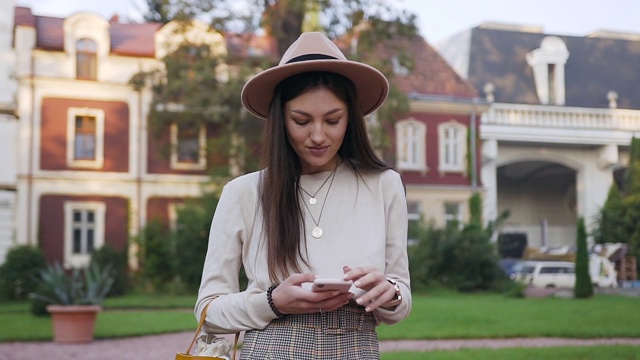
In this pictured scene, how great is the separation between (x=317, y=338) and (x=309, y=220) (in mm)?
345

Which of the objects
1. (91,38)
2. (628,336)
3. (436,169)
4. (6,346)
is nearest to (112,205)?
(91,38)

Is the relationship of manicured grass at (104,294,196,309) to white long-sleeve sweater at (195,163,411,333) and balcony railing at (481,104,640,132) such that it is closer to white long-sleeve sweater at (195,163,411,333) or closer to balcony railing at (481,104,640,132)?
balcony railing at (481,104,640,132)

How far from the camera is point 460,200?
104ft

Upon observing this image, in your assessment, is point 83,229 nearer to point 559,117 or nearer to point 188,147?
point 188,147

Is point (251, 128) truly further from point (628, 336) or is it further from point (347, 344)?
point (347, 344)

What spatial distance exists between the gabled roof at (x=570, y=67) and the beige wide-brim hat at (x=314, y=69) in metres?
30.4

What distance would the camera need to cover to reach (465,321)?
14250 millimetres

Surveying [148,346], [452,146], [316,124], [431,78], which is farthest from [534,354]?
[431,78]

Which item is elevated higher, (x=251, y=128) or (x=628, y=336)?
(x=251, y=128)

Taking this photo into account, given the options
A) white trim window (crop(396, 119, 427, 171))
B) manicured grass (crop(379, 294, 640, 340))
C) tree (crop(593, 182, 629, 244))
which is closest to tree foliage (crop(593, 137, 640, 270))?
tree (crop(593, 182, 629, 244))

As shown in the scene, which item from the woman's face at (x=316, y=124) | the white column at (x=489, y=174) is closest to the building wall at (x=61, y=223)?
the white column at (x=489, y=174)

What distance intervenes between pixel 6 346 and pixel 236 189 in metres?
11.1

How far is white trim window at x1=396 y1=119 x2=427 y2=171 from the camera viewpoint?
101 ft

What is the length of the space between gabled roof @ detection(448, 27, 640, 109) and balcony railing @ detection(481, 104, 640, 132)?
2.37ft
